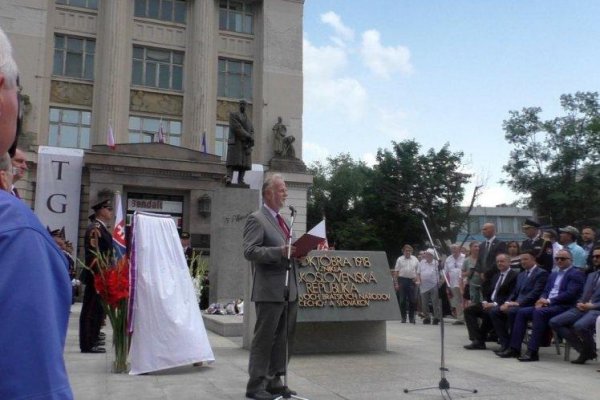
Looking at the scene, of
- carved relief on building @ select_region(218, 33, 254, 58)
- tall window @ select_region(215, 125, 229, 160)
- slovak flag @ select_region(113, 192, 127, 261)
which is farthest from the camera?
carved relief on building @ select_region(218, 33, 254, 58)

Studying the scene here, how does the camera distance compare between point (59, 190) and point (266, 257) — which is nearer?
point (266, 257)

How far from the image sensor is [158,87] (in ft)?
97.4

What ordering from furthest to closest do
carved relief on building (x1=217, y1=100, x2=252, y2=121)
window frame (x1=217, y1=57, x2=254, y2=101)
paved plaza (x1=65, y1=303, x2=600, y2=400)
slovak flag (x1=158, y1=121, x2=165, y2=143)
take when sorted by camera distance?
window frame (x1=217, y1=57, x2=254, y2=101)
carved relief on building (x1=217, y1=100, x2=252, y2=121)
slovak flag (x1=158, y1=121, x2=165, y2=143)
paved plaza (x1=65, y1=303, x2=600, y2=400)

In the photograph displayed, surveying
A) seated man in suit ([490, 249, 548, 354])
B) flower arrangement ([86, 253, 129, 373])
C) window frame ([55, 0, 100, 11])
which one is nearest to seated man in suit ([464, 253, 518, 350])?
seated man in suit ([490, 249, 548, 354])

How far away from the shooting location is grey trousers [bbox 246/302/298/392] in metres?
5.30

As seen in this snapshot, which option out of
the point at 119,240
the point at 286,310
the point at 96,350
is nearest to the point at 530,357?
the point at 286,310

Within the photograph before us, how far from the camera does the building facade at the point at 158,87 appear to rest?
2616 cm

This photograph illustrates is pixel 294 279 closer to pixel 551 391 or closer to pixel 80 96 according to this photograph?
pixel 551 391

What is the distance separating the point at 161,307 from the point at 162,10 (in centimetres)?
2697

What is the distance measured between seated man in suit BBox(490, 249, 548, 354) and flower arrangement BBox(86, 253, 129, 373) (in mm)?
5369

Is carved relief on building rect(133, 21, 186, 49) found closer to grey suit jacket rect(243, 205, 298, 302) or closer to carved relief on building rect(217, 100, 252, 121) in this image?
carved relief on building rect(217, 100, 252, 121)

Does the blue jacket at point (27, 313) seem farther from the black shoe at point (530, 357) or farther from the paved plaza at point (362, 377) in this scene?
the black shoe at point (530, 357)

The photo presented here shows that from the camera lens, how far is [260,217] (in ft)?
18.6

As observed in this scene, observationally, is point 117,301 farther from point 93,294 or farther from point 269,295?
point 269,295
